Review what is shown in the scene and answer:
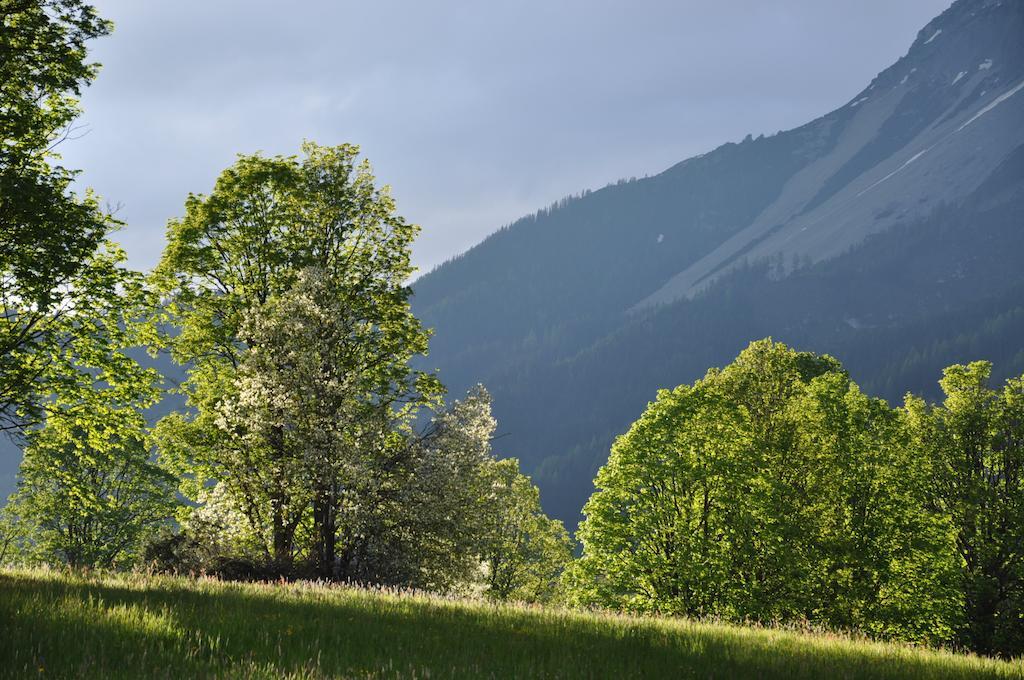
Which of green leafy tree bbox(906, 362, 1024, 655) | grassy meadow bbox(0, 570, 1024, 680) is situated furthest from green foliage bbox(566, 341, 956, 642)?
grassy meadow bbox(0, 570, 1024, 680)

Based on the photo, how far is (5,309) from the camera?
18.2 metres

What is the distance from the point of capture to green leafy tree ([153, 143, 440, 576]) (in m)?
23.6

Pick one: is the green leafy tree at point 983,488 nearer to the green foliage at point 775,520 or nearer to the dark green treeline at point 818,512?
the dark green treeline at point 818,512

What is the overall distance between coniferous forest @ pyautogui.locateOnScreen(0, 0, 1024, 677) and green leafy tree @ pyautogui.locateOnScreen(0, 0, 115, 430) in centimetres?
9

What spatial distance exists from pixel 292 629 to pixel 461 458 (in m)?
18.0

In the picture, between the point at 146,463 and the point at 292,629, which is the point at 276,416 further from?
the point at 146,463

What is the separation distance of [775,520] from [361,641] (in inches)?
1014

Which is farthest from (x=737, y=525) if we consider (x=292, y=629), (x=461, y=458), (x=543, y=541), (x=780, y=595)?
(x=543, y=541)

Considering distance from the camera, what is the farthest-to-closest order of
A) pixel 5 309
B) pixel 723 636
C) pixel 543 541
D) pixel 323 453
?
1. pixel 543 541
2. pixel 323 453
3. pixel 5 309
4. pixel 723 636

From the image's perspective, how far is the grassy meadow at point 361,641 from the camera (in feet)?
21.5

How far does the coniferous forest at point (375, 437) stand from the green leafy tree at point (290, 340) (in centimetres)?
10

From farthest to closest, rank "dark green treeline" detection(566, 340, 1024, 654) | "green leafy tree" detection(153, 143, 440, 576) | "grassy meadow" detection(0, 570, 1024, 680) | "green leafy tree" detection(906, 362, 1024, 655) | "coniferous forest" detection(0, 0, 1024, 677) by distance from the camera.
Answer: "green leafy tree" detection(906, 362, 1024, 655)
"dark green treeline" detection(566, 340, 1024, 654)
"green leafy tree" detection(153, 143, 440, 576)
"coniferous forest" detection(0, 0, 1024, 677)
"grassy meadow" detection(0, 570, 1024, 680)

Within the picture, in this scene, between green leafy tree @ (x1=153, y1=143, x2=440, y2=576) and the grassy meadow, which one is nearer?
the grassy meadow

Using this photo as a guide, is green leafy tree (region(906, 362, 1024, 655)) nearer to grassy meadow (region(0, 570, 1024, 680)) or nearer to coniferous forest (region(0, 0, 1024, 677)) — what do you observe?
coniferous forest (region(0, 0, 1024, 677))
